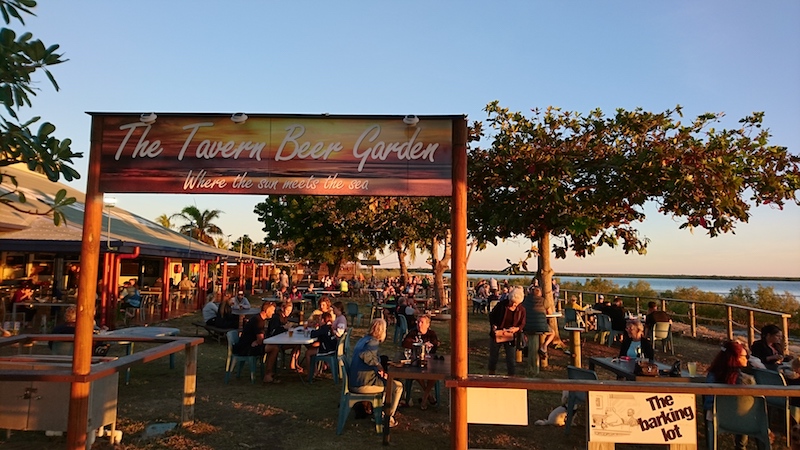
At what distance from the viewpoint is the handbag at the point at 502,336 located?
7.93m

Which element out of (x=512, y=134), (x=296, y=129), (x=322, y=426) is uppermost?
(x=512, y=134)

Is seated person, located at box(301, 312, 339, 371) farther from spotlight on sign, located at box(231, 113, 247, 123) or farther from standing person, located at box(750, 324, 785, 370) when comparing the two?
standing person, located at box(750, 324, 785, 370)

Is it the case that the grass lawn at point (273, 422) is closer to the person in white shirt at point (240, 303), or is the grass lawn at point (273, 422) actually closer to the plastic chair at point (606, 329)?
the person in white shirt at point (240, 303)

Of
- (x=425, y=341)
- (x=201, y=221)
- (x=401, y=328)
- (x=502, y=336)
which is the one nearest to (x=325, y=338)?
(x=425, y=341)

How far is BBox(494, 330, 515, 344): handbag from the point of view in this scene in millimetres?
7926

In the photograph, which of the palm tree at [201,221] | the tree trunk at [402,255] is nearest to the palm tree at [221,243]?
the palm tree at [201,221]

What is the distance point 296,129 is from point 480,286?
19.3m

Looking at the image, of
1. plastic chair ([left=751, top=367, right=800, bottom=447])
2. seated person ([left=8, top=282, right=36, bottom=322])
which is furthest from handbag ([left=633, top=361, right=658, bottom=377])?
seated person ([left=8, top=282, right=36, bottom=322])

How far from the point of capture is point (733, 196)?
8250 millimetres

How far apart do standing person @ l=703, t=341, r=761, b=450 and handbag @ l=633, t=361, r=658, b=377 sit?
505 millimetres

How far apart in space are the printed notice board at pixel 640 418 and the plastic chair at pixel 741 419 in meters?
0.79

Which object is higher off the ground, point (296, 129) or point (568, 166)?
point (568, 166)

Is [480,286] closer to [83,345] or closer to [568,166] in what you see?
[568,166]

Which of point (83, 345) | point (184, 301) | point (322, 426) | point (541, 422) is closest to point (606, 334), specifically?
point (541, 422)
